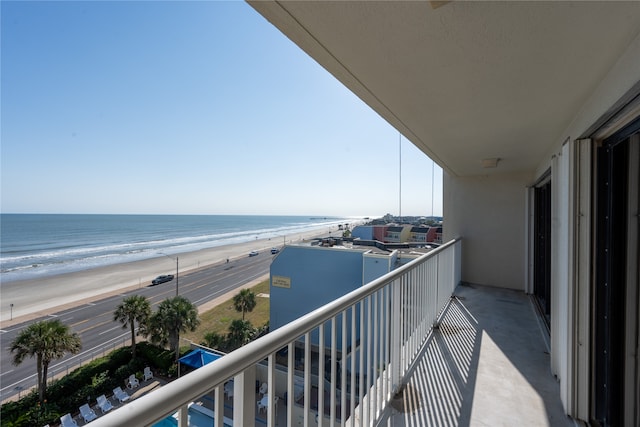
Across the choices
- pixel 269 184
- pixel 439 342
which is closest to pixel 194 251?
pixel 269 184

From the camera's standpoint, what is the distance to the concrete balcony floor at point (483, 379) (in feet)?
5.22

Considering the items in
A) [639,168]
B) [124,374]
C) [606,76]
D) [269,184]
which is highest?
[269,184]

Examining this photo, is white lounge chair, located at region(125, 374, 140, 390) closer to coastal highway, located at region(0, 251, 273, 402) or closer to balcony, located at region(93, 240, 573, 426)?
coastal highway, located at region(0, 251, 273, 402)

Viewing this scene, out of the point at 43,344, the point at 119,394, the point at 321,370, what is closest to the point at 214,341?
the point at 119,394

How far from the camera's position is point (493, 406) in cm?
169

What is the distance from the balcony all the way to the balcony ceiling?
3.64 feet

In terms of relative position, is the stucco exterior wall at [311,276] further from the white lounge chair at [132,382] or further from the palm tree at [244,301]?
the white lounge chair at [132,382]

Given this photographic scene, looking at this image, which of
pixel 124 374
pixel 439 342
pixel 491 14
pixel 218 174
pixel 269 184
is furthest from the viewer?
pixel 269 184

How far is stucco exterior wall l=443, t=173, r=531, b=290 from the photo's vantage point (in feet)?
14.3

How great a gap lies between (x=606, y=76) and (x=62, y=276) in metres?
25.2

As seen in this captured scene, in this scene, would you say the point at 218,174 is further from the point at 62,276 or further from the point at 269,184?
the point at 62,276

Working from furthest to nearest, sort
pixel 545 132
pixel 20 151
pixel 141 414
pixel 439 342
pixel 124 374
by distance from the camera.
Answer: pixel 20 151 < pixel 124 374 < pixel 439 342 < pixel 545 132 < pixel 141 414

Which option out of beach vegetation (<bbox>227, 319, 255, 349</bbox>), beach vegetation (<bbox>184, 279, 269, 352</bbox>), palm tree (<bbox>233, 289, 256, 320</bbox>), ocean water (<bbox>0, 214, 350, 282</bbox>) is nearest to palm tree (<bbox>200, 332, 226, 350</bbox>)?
beach vegetation (<bbox>184, 279, 269, 352</bbox>)

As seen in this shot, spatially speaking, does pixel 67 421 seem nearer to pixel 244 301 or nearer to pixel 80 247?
pixel 244 301
